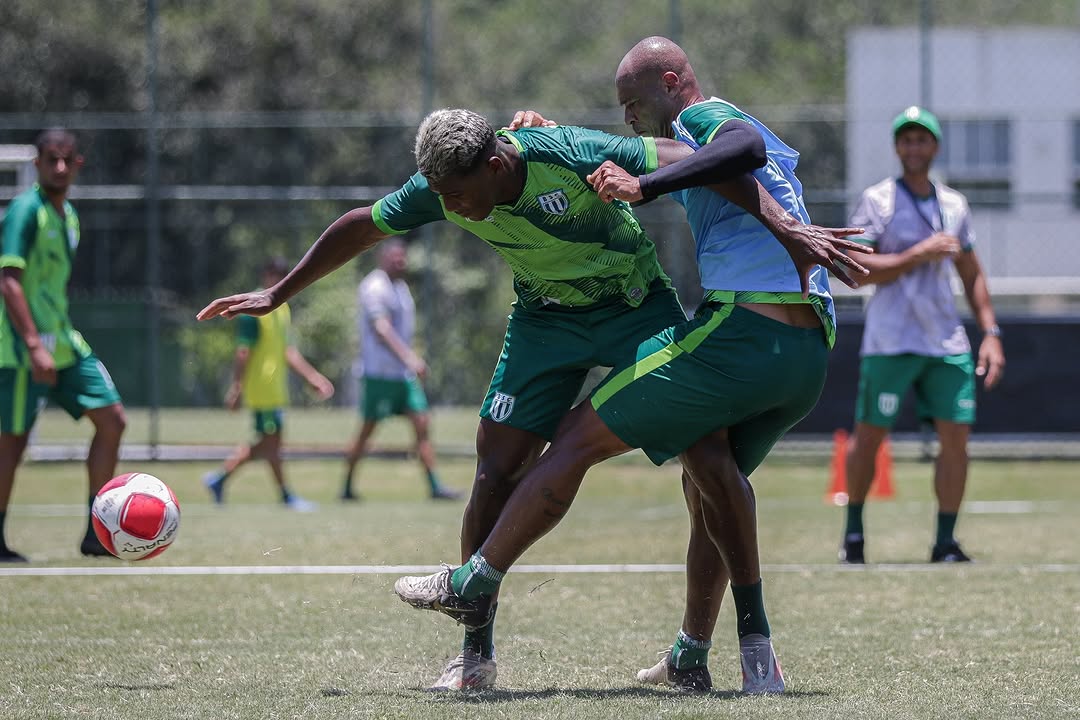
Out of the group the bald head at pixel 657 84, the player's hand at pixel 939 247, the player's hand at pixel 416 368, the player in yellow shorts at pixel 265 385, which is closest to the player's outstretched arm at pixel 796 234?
the bald head at pixel 657 84

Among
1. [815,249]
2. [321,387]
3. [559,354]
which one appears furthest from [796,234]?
[321,387]

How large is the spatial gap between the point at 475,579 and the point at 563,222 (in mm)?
1197

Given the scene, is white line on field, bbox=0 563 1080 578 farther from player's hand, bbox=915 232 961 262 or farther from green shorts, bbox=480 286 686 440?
green shorts, bbox=480 286 686 440

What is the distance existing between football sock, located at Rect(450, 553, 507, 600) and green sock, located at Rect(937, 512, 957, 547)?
14.0 ft

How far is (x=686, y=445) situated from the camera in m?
4.71

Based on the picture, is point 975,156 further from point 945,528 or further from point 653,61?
point 653,61

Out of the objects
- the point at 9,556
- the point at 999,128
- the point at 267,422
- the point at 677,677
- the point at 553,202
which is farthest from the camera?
the point at 999,128

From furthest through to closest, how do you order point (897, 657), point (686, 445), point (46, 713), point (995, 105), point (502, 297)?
point (502, 297) → point (995, 105) → point (897, 657) → point (686, 445) → point (46, 713)

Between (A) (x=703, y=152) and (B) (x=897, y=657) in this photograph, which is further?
(B) (x=897, y=657)

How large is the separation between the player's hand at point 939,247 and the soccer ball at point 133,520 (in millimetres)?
4500

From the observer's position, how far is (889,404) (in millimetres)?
8422

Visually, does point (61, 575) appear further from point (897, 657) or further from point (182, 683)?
point (897, 657)

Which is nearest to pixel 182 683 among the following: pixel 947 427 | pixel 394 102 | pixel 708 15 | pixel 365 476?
pixel 947 427

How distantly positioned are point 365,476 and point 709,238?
36.1ft
